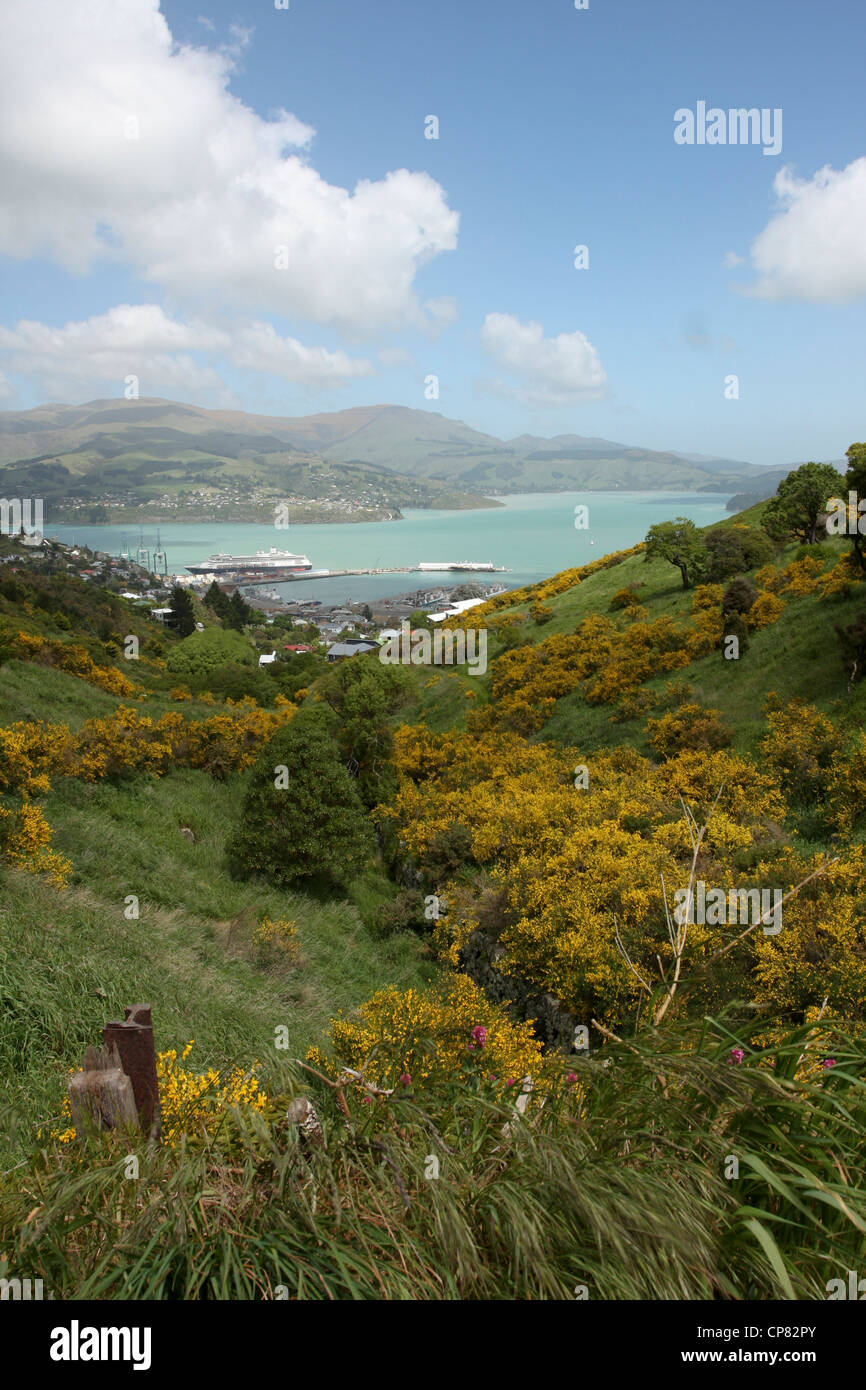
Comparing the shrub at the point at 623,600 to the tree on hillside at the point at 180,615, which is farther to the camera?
the tree on hillside at the point at 180,615

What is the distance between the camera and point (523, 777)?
15781 millimetres

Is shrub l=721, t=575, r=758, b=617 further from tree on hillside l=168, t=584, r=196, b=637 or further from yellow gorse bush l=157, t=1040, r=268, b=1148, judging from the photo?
tree on hillside l=168, t=584, r=196, b=637

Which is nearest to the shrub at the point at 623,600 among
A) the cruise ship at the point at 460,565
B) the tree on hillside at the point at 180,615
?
the tree on hillside at the point at 180,615

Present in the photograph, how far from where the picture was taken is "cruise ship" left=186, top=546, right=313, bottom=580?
Result: 446 ft

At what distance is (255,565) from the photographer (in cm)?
14050

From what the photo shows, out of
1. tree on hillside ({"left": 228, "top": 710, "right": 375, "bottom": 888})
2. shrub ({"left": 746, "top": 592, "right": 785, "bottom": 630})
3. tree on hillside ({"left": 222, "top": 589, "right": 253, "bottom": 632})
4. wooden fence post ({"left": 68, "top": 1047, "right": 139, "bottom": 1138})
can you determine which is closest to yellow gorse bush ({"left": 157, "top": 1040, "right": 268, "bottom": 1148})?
wooden fence post ({"left": 68, "top": 1047, "right": 139, "bottom": 1138})

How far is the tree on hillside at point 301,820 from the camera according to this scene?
1497 cm

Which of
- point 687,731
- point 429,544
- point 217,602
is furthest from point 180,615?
point 429,544

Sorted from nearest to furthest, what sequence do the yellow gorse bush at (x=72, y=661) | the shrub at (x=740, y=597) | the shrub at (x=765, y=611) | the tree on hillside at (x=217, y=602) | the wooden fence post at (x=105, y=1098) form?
the wooden fence post at (x=105, y=1098), the shrub at (x=765, y=611), the shrub at (x=740, y=597), the yellow gorse bush at (x=72, y=661), the tree on hillside at (x=217, y=602)

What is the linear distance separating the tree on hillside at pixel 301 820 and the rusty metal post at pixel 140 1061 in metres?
12.2

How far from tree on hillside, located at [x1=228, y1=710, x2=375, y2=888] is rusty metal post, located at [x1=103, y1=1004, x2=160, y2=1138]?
40.0 feet

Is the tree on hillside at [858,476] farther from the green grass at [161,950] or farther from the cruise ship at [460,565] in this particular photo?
the cruise ship at [460,565]
